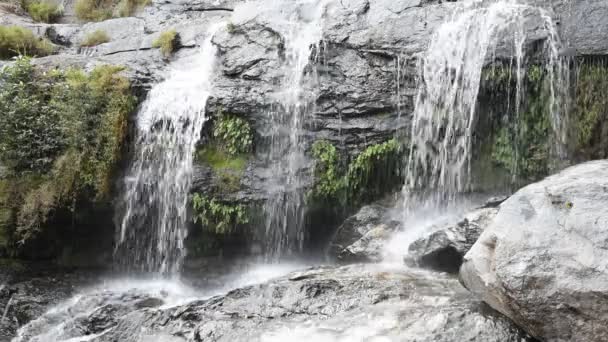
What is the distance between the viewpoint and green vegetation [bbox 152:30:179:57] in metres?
11.4

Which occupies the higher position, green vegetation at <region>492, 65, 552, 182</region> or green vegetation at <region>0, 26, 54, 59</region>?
green vegetation at <region>0, 26, 54, 59</region>

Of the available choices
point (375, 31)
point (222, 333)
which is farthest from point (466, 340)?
point (375, 31)

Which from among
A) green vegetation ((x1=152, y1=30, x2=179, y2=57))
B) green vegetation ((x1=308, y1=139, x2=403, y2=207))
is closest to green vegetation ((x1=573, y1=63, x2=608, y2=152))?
green vegetation ((x1=308, y1=139, x2=403, y2=207))

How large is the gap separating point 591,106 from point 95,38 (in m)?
11.6

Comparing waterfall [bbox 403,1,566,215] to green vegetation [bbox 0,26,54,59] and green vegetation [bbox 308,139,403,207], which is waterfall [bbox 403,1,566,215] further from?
green vegetation [bbox 0,26,54,59]

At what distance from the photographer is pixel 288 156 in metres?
8.91

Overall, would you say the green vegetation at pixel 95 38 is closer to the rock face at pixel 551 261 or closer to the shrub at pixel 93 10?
the shrub at pixel 93 10

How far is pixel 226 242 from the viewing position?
9000mm

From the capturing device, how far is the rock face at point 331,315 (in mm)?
4613

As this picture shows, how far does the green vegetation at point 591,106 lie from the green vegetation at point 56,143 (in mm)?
7722

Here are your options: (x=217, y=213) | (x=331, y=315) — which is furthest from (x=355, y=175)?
(x=331, y=315)

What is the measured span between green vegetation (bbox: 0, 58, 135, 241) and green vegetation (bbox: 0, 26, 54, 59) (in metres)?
3.02

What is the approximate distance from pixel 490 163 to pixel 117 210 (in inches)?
258

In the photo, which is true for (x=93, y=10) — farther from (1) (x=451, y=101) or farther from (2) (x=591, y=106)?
(2) (x=591, y=106)
